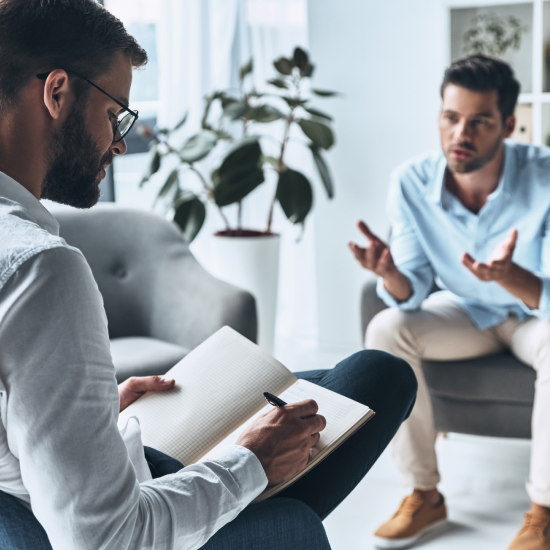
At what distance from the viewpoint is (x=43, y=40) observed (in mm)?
706

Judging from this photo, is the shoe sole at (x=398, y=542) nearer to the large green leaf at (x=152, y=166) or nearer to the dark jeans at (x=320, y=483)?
the dark jeans at (x=320, y=483)

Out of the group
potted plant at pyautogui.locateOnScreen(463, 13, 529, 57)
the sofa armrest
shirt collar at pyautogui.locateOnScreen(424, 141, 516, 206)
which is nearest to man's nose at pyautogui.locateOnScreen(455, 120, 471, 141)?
shirt collar at pyautogui.locateOnScreen(424, 141, 516, 206)

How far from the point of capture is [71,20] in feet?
2.35

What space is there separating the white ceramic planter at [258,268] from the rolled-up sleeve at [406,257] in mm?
849

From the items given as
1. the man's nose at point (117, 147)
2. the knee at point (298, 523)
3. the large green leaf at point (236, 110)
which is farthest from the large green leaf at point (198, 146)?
the knee at point (298, 523)

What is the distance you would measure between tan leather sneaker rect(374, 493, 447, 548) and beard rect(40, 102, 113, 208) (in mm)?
1172

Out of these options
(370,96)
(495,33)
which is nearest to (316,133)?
(370,96)

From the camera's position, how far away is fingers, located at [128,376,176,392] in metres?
1.06

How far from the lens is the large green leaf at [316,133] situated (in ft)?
8.70

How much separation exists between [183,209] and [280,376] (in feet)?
5.76

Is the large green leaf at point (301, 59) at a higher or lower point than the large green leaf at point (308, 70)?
higher

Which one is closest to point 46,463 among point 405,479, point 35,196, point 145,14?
point 35,196

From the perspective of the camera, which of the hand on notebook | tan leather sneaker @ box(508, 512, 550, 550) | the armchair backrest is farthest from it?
the armchair backrest

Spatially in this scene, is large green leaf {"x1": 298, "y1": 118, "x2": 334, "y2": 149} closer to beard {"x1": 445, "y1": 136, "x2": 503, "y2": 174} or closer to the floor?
beard {"x1": 445, "y1": 136, "x2": 503, "y2": 174}
